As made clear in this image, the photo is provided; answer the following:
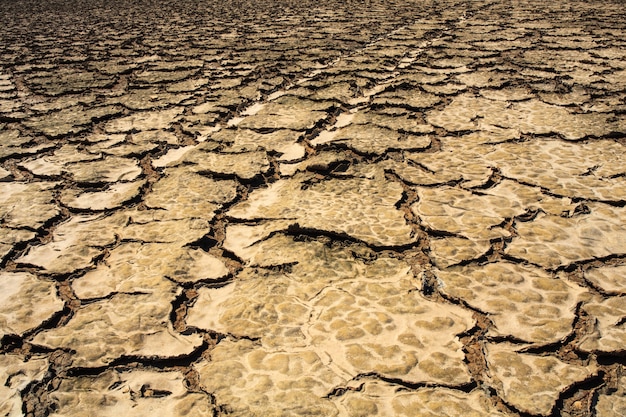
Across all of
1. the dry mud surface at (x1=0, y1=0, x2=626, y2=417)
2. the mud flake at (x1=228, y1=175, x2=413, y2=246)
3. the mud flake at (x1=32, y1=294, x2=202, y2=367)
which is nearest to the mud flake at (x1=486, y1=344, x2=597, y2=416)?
the dry mud surface at (x1=0, y1=0, x2=626, y2=417)

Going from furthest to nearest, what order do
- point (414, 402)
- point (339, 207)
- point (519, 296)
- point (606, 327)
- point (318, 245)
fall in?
point (339, 207) < point (318, 245) < point (519, 296) < point (606, 327) < point (414, 402)

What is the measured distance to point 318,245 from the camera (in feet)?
4.17

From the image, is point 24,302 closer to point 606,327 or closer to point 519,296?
point 519,296

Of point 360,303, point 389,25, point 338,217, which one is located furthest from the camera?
point 389,25

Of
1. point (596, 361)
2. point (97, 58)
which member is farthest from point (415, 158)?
point (97, 58)

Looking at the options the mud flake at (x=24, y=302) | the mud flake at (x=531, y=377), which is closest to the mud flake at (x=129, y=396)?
the mud flake at (x=24, y=302)

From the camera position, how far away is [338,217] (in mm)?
1390

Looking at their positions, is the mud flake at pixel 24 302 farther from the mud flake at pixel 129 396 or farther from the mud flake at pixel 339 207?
the mud flake at pixel 339 207

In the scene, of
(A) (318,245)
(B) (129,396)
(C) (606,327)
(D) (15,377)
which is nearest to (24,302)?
(D) (15,377)

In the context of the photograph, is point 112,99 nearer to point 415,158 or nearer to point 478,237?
point 415,158

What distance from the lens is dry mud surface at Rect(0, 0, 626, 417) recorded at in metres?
0.86

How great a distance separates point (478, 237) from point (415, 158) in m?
0.58

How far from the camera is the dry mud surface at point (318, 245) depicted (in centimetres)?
86

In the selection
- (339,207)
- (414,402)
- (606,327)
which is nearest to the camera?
(414,402)
